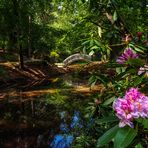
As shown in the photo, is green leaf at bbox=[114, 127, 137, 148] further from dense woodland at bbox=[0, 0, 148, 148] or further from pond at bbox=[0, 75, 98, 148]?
pond at bbox=[0, 75, 98, 148]

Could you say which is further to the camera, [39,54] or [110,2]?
[39,54]

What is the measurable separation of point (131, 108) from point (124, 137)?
7.7 inches

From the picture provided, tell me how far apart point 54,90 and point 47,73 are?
6.25 metres

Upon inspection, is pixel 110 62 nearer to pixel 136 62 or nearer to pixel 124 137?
pixel 136 62

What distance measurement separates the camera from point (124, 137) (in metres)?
2.01

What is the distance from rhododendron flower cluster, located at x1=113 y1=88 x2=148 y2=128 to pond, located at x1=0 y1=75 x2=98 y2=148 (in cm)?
683

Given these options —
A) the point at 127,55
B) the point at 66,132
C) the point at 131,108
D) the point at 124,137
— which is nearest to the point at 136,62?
the point at 131,108

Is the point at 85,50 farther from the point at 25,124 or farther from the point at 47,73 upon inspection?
the point at 47,73

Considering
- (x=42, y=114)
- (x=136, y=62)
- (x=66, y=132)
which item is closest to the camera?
(x=136, y=62)

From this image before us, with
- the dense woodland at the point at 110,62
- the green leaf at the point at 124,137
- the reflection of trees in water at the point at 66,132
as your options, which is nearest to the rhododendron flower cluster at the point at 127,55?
the dense woodland at the point at 110,62

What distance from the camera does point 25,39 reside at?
21.3m

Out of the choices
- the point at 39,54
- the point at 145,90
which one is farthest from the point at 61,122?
the point at 39,54

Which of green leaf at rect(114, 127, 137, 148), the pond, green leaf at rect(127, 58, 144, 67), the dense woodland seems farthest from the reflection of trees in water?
green leaf at rect(114, 127, 137, 148)

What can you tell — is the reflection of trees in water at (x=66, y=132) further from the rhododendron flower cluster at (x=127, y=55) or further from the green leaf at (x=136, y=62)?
the green leaf at (x=136, y=62)
